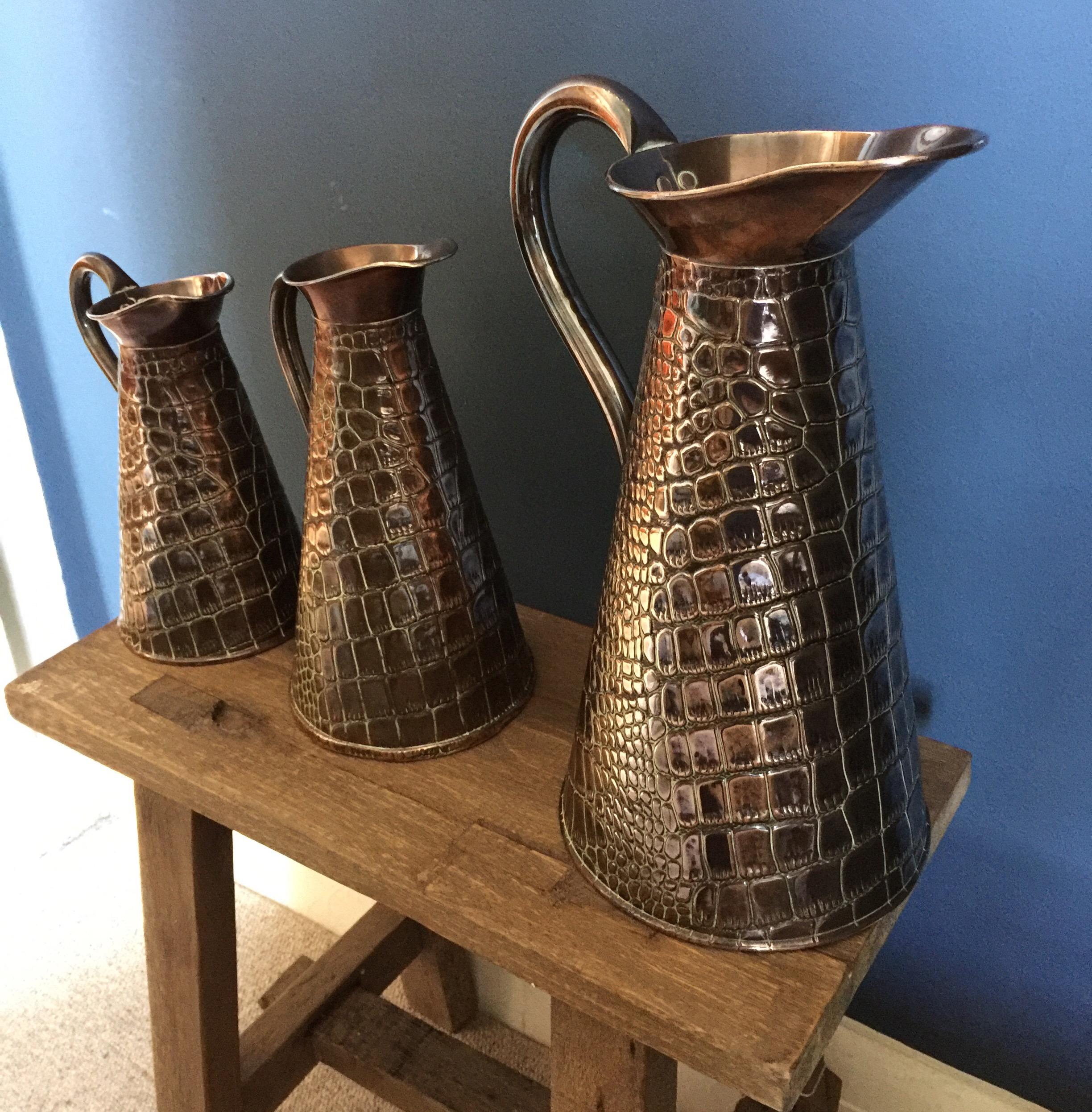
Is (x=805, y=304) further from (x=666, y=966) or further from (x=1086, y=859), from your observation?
(x=1086, y=859)

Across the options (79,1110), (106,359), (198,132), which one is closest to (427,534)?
(106,359)

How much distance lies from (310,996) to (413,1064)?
4.8 inches

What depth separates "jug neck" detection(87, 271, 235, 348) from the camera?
57 centimetres

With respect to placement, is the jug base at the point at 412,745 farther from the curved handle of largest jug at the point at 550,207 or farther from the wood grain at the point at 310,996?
the wood grain at the point at 310,996

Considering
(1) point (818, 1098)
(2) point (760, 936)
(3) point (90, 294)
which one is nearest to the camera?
(2) point (760, 936)

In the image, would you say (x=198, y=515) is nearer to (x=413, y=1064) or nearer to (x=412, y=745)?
(x=412, y=745)

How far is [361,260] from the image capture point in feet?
1.82

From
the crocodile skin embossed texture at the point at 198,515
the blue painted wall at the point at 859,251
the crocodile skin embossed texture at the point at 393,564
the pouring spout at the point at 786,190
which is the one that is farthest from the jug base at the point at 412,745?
the pouring spout at the point at 786,190

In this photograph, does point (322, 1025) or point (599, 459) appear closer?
point (599, 459)

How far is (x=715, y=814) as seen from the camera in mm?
421

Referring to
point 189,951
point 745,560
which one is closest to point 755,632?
point 745,560

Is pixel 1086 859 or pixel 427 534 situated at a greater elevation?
pixel 427 534

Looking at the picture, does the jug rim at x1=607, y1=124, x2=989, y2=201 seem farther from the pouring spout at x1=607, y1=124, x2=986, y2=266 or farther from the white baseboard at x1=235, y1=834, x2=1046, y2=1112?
the white baseboard at x1=235, y1=834, x2=1046, y2=1112

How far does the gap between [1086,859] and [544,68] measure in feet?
2.07
